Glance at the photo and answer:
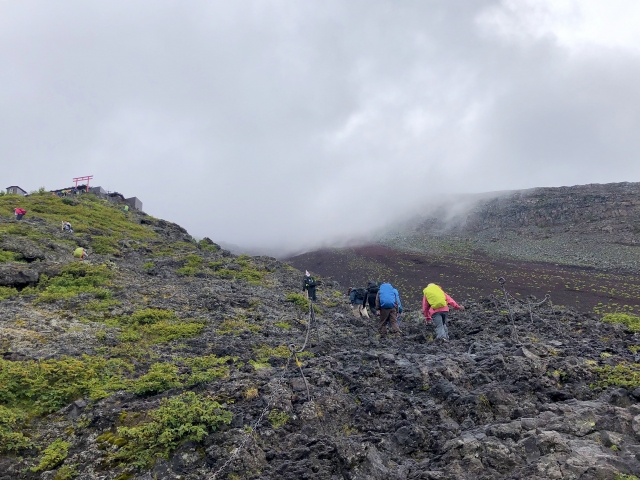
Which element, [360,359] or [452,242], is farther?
[452,242]

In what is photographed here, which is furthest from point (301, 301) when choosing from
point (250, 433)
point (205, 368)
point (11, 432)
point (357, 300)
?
point (11, 432)

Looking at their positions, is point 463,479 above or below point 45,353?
below

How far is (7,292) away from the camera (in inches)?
537

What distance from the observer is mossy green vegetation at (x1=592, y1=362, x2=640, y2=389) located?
671cm

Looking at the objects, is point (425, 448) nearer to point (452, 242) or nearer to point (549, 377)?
point (549, 377)

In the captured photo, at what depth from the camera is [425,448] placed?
231 inches

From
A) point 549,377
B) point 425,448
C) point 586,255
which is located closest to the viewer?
point 425,448

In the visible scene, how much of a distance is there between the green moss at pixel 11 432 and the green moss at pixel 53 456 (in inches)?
12.3

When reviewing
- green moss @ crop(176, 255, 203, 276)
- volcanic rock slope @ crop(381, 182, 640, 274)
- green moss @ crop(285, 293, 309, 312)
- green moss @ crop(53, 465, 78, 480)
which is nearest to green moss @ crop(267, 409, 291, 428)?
green moss @ crop(53, 465, 78, 480)

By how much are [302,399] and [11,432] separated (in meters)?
3.97

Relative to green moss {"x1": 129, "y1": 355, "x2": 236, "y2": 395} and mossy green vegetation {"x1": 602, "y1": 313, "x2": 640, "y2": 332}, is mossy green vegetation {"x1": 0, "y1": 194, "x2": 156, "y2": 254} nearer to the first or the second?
green moss {"x1": 129, "y1": 355, "x2": 236, "y2": 395}

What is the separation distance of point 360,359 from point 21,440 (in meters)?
5.67

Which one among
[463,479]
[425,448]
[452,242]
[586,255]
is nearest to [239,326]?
[425,448]

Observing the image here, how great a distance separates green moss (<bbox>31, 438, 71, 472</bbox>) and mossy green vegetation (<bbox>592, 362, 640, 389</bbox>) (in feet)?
25.2
